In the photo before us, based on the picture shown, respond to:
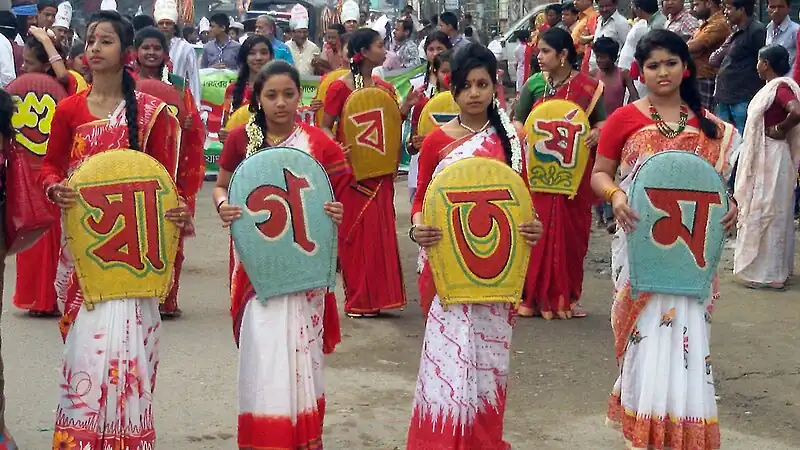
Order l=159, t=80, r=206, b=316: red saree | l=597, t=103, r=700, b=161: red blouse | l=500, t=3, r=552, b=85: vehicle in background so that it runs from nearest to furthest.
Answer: l=597, t=103, r=700, b=161: red blouse, l=159, t=80, r=206, b=316: red saree, l=500, t=3, r=552, b=85: vehicle in background

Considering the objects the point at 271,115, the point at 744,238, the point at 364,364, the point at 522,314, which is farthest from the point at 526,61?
the point at 271,115

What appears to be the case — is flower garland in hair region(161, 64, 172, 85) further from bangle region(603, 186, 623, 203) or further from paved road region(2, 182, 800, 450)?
bangle region(603, 186, 623, 203)

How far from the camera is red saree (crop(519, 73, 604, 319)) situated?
793 cm

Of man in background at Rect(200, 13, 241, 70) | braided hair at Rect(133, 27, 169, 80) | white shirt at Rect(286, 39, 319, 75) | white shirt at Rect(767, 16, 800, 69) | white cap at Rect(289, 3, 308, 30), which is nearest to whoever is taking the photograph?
braided hair at Rect(133, 27, 169, 80)

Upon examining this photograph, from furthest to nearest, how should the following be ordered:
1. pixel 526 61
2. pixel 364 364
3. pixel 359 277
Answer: pixel 526 61
pixel 359 277
pixel 364 364

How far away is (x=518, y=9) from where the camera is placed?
30.2 metres

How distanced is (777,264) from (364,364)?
12.3ft

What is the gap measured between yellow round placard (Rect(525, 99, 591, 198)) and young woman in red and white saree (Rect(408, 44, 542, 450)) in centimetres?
275

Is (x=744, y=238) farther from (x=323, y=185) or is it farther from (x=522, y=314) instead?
(x=323, y=185)

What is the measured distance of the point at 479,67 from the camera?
4.89 metres

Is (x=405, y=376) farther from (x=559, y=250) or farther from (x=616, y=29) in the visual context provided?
(x=616, y=29)

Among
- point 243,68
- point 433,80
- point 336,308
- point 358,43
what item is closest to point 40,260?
point 243,68

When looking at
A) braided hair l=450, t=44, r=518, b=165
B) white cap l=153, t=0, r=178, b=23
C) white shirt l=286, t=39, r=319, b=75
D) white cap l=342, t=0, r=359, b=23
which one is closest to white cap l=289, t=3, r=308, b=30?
white shirt l=286, t=39, r=319, b=75

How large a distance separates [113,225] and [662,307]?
Result: 2.18 metres
